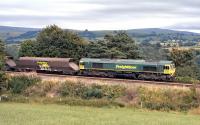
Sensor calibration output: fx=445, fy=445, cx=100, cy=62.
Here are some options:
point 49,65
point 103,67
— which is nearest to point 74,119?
point 103,67

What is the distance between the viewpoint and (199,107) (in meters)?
49.2

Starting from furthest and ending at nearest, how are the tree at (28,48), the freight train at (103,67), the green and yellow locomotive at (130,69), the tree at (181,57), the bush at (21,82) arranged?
the tree at (181,57) → the tree at (28,48) → the freight train at (103,67) → the green and yellow locomotive at (130,69) → the bush at (21,82)

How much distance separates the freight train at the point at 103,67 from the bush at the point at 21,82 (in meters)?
8.45

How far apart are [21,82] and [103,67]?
12425mm

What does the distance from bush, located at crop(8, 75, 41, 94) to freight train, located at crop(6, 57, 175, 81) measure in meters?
8.45

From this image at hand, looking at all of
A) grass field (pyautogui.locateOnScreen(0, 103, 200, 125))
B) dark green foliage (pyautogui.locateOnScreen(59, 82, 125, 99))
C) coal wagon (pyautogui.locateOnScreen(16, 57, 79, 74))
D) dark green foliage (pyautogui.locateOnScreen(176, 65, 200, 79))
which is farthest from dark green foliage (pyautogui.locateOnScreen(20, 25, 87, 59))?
grass field (pyautogui.locateOnScreen(0, 103, 200, 125))

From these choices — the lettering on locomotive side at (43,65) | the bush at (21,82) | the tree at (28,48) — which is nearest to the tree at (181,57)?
the tree at (28,48)

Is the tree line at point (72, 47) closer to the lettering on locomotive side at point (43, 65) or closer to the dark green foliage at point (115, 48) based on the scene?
the dark green foliage at point (115, 48)

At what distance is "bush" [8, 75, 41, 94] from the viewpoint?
5984cm

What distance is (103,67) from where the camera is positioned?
65.6 m

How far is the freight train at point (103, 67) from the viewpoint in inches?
2418

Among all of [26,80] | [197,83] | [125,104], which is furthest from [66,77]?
[197,83]

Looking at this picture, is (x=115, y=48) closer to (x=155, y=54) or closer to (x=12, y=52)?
(x=12, y=52)

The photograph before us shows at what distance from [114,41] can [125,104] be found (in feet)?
111
